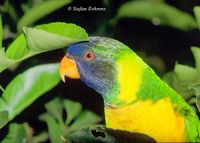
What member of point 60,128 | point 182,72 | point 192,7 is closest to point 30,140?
point 60,128

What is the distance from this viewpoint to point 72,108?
1248 mm

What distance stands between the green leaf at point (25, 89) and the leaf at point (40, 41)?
10cm

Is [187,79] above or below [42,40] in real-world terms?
below

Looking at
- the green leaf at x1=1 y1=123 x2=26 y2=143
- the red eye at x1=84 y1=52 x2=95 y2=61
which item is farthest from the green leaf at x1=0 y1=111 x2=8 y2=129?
the red eye at x1=84 y1=52 x2=95 y2=61

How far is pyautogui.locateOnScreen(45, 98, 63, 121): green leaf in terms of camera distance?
124 cm

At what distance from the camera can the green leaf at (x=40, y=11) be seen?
118 cm

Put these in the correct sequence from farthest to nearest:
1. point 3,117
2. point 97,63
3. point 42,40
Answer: point 97,63 → point 3,117 → point 42,40

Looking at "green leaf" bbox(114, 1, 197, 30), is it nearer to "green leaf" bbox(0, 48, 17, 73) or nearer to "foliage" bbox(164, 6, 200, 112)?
"foliage" bbox(164, 6, 200, 112)

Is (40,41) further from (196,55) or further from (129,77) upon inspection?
(196,55)

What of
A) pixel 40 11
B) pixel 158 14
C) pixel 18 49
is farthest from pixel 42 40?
pixel 158 14

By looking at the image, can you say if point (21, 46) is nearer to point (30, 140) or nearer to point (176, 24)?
point (30, 140)

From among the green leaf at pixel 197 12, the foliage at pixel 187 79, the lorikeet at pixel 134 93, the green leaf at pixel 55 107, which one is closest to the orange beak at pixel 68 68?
the lorikeet at pixel 134 93

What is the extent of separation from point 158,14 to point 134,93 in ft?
0.93

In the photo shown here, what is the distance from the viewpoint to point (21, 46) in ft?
3.52
